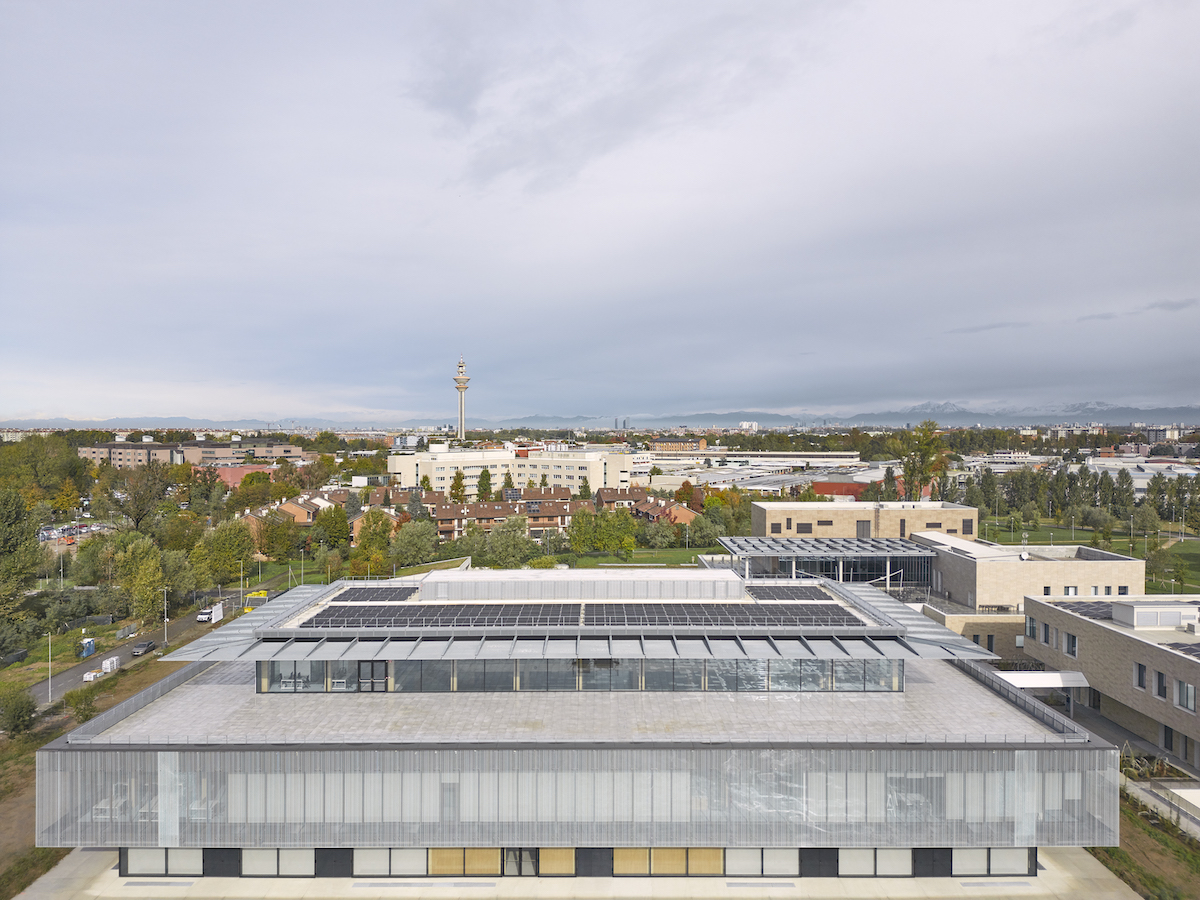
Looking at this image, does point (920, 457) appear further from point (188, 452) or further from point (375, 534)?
point (188, 452)

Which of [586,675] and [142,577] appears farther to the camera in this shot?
[142,577]

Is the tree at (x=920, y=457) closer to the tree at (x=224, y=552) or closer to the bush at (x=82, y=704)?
the tree at (x=224, y=552)

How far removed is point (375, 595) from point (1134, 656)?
109 feet

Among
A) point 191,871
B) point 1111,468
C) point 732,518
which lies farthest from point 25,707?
point 1111,468

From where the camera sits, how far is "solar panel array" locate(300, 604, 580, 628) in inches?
1010

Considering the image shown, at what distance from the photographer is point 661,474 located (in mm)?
152000

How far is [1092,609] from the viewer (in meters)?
35.2

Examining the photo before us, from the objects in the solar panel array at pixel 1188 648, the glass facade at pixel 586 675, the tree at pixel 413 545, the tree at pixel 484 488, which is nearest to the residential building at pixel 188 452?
the tree at pixel 484 488

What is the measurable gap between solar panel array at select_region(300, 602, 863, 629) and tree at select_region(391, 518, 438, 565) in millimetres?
41540

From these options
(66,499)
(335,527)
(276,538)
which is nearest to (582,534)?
(335,527)

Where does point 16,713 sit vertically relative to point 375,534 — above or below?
below

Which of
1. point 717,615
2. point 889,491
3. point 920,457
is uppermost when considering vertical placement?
point 920,457

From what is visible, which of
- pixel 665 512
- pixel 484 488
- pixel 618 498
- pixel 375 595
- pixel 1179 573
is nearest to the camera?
pixel 375 595

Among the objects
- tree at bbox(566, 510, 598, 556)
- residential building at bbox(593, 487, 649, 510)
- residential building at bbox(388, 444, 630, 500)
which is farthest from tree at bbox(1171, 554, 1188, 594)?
residential building at bbox(388, 444, 630, 500)
